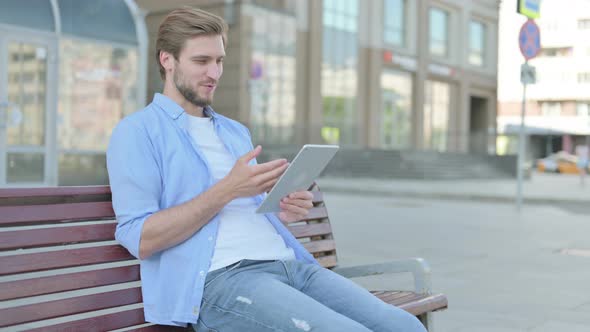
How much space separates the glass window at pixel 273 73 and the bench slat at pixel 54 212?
93.0 ft

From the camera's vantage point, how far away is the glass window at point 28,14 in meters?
13.3

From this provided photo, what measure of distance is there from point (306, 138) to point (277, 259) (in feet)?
98.9

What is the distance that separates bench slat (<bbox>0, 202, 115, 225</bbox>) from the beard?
49 centimetres

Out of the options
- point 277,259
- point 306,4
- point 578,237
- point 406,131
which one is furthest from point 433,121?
point 277,259

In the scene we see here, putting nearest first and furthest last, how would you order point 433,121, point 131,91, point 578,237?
point 578,237
point 131,91
point 433,121

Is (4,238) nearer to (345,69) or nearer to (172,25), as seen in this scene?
(172,25)

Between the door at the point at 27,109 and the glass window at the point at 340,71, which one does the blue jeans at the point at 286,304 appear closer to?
the door at the point at 27,109

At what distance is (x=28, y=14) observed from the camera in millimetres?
13680

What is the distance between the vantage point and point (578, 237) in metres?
10.4

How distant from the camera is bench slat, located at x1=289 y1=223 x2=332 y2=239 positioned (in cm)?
370

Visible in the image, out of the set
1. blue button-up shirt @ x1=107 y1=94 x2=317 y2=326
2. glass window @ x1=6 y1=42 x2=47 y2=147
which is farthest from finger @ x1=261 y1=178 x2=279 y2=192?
glass window @ x1=6 y1=42 x2=47 y2=147

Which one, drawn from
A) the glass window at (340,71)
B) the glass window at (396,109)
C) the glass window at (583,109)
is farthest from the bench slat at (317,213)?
the glass window at (583,109)

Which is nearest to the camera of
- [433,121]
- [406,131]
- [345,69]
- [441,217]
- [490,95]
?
[441,217]

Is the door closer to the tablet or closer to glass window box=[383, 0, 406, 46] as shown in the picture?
the tablet
